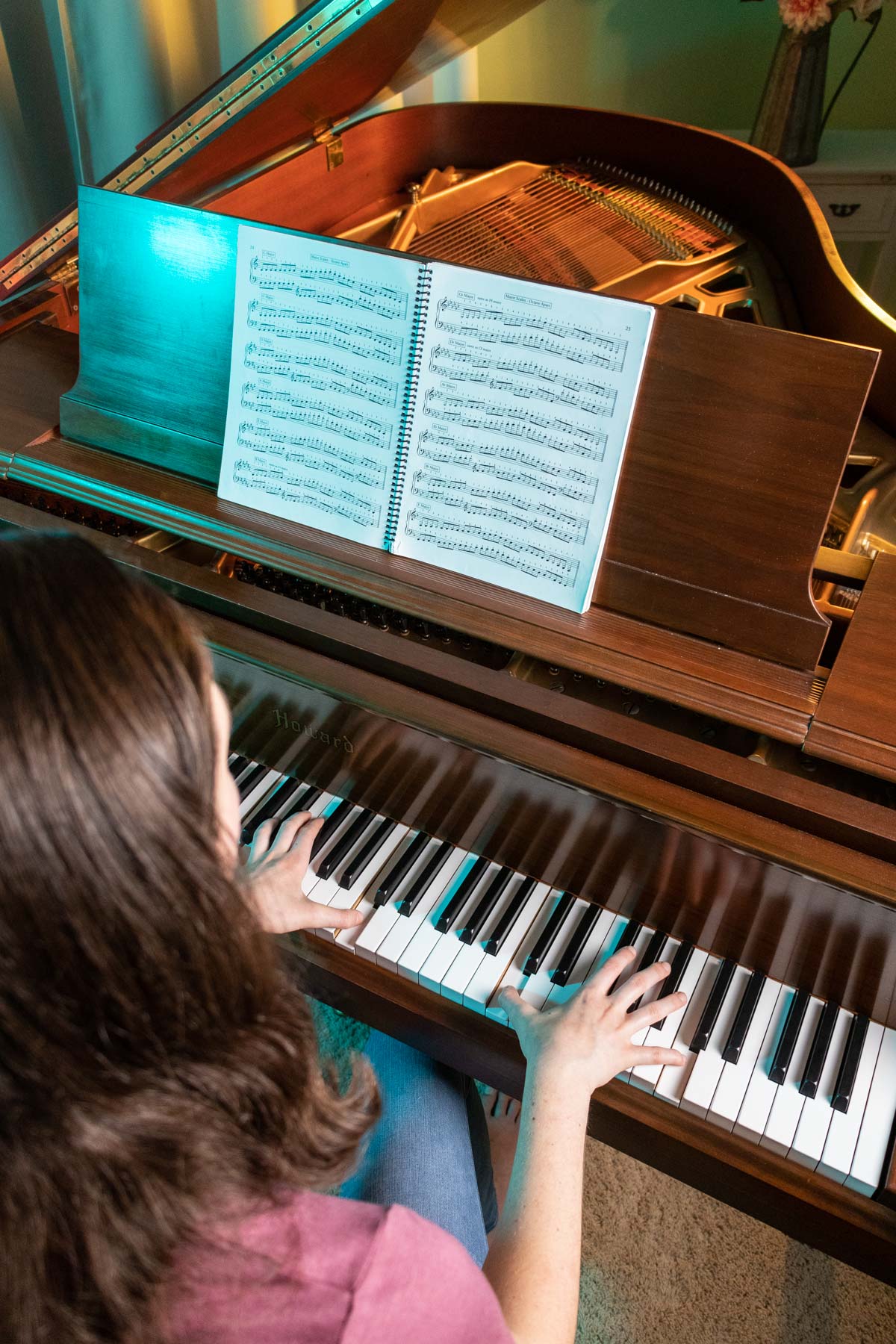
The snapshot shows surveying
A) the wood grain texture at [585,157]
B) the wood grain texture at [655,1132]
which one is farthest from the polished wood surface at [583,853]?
the wood grain texture at [585,157]

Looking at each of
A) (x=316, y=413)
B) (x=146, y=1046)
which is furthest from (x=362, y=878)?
(x=146, y=1046)

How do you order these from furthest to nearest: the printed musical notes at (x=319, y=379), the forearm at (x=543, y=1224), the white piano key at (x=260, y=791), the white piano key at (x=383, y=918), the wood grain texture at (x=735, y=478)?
1. the white piano key at (x=260, y=791)
2. the white piano key at (x=383, y=918)
3. the printed musical notes at (x=319, y=379)
4. the wood grain texture at (x=735, y=478)
5. the forearm at (x=543, y=1224)

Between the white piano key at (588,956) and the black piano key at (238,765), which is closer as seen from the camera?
the white piano key at (588,956)

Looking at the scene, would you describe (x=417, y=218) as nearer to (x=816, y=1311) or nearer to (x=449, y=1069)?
(x=449, y=1069)

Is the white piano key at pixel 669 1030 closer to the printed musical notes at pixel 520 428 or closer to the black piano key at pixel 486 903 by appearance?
the black piano key at pixel 486 903

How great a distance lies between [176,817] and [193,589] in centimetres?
101

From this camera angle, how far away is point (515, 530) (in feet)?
4.51

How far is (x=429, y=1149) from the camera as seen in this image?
1.38 metres

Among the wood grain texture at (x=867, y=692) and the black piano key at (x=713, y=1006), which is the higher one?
the wood grain texture at (x=867, y=692)

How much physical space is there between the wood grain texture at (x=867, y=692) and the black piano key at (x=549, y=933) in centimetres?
48

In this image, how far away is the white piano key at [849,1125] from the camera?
1.21m

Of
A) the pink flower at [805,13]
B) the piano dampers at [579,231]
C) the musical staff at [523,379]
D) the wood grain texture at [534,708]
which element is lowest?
the wood grain texture at [534,708]

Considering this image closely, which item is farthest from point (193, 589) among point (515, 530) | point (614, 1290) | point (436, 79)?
point (436, 79)

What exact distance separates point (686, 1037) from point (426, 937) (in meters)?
0.43
